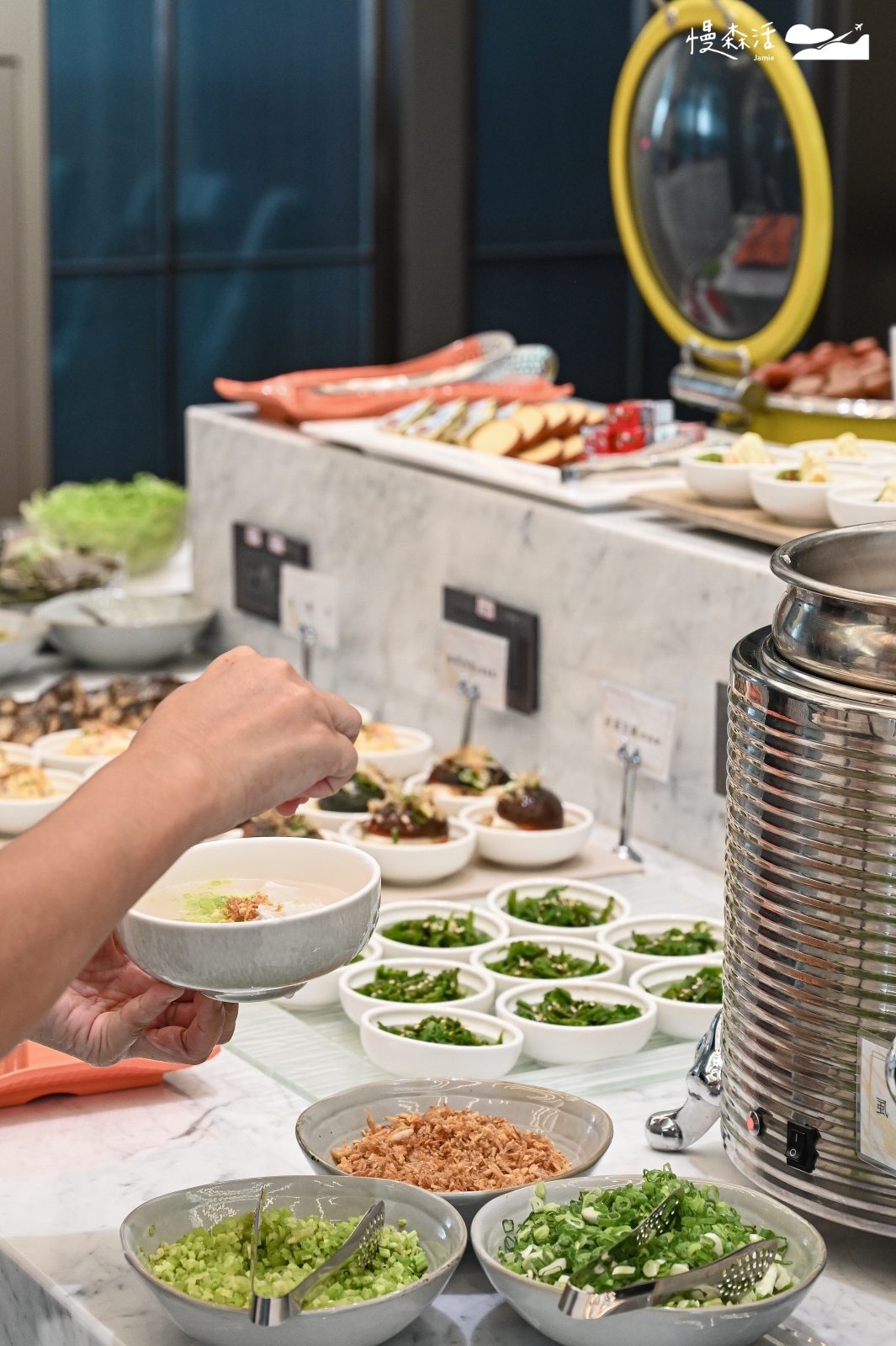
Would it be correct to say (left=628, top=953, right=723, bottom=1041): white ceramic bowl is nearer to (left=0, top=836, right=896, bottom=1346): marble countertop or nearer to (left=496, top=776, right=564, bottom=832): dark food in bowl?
(left=0, top=836, right=896, bottom=1346): marble countertop

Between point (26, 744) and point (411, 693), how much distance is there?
0.53 meters

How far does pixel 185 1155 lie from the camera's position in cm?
128

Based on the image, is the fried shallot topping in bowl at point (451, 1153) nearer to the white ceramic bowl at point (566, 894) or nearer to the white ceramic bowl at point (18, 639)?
the white ceramic bowl at point (566, 894)

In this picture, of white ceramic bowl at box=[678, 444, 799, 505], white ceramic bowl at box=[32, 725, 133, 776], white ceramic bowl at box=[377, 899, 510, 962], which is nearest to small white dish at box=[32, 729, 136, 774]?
white ceramic bowl at box=[32, 725, 133, 776]

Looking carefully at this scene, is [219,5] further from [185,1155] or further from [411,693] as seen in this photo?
[185,1155]

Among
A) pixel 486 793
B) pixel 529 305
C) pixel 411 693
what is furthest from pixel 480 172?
pixel 486 793

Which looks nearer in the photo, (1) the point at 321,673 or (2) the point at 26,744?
(2) the point at 26,744

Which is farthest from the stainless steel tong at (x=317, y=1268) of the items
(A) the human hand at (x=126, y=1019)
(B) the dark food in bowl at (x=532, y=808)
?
(B) the dark food in bowl at (x=532, y=808)

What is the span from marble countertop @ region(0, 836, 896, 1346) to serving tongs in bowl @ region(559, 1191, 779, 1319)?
84 mm

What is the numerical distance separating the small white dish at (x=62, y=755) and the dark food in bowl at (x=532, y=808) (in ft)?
1.75

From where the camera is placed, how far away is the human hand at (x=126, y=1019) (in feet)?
3.62

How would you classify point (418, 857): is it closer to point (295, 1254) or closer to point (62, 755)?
point (62, 755)

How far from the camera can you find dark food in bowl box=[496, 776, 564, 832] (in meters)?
1.85

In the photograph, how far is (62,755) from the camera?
85.9 inches
